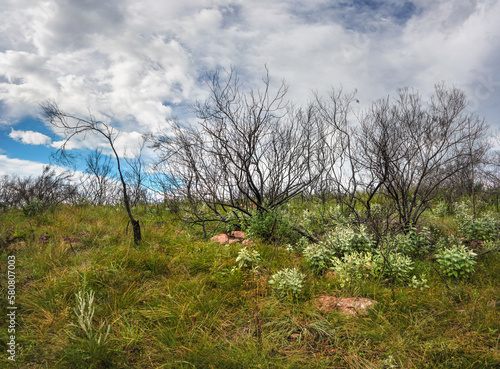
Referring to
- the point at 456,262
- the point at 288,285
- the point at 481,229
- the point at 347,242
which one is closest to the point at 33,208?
the point at 288,285

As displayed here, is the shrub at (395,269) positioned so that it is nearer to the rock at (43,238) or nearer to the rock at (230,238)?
the rock at (230,238)

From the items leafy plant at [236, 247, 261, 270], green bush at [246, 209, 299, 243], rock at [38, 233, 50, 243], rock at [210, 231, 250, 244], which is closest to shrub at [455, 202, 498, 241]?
green bush at [246, 209, 299, 243]

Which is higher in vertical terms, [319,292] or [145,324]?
[319,292]

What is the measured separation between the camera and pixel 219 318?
8.93 feet

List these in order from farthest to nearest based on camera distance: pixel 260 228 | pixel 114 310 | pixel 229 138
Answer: pixel 229 138 < pixel 260 228 < pixel 114 310

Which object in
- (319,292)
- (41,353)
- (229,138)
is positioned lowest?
(41,353)

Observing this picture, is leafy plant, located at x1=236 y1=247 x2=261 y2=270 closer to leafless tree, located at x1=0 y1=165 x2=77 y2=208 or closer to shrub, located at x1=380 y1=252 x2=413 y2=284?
shrub, located at x1=380 y1=252 x2=413 y2=284

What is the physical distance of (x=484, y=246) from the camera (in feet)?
15.2

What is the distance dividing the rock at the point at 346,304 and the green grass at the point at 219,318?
0.28ft

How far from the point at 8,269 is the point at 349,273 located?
185 inches

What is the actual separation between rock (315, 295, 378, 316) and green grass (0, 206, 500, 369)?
86 mm

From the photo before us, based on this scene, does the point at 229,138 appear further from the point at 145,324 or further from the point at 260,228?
the point at 145,324

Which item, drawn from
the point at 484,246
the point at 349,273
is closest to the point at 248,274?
the point at 349,273

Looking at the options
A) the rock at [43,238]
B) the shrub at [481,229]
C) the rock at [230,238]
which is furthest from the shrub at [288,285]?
the rock at [43,238]
